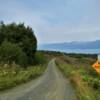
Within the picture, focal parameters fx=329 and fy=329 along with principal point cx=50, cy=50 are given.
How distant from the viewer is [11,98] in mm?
15953

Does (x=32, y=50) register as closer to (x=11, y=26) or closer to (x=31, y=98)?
(x=11, y=26)

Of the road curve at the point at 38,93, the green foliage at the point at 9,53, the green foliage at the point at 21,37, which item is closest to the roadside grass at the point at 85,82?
the road curve at the point at 38,93

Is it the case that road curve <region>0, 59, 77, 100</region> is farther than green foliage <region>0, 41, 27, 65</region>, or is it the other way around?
green foliage <region>0, 41, 27, 65</region>

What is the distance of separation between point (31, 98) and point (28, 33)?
63450 mm

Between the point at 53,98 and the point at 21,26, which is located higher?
the point at 21,26

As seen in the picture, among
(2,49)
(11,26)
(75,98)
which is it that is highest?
(11,26)

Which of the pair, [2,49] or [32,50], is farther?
[32,50]

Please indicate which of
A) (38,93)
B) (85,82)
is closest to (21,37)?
(85,82)

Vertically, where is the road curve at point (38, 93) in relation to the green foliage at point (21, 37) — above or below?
below

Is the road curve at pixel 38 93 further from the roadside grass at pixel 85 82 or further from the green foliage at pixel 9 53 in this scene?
the green foliage at pixel 9 53

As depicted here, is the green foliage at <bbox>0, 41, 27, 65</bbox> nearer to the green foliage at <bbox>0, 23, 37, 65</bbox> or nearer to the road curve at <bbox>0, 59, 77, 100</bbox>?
the green foliage at <bbox>0, 23, 37, 65</bbox>

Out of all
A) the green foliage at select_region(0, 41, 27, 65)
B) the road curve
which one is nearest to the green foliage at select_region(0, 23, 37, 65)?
the green foliage at select_region(0, 41, 27, 65)

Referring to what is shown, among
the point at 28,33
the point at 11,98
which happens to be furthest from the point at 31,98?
the point at 28,33

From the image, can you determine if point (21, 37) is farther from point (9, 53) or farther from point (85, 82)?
point (85, 82)
